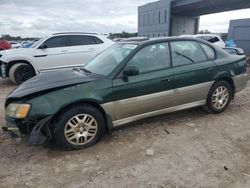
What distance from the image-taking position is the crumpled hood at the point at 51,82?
13.0 feet

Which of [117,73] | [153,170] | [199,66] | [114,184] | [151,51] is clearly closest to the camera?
[114,184]

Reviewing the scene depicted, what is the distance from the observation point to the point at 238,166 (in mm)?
3527

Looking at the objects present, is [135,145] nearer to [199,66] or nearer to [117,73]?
[117,73]

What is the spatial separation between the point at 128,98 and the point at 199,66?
1616 millimetres

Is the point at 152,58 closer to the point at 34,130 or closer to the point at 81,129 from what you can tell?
the point at 81,129

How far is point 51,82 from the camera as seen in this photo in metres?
4.15

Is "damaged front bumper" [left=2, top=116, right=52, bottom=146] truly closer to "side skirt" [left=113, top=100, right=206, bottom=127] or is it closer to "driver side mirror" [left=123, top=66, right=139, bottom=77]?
"side skirt" [left=113, top=100, right=206, bottom=127]

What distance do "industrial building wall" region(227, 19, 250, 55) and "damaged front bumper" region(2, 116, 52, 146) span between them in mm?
18762

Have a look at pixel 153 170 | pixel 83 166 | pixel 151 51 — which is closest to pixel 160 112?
pixel 151 51

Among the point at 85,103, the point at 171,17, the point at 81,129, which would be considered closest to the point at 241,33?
the point at 85,103

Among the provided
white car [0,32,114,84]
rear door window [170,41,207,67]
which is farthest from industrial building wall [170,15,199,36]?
rear door window [170,41,207,67]

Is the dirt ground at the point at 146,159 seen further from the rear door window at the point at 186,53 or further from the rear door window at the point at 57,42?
the rear door window at the point at 57,42

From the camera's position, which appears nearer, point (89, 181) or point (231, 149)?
point (89, 181)

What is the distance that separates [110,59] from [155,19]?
57.7m
